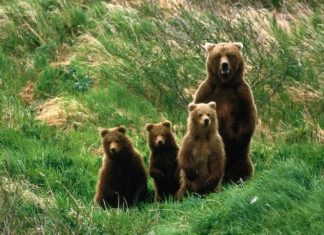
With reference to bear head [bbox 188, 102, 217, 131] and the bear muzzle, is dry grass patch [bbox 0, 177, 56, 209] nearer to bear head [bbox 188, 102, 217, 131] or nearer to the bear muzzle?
the bear muzzle

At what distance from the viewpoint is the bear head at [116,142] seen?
1033 cm

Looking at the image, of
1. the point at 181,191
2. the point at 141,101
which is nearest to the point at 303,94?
the point at 141,101

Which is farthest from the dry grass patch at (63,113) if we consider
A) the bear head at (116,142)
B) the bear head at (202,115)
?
the bear head at (202,115)

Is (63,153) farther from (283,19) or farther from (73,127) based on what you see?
(283,19)

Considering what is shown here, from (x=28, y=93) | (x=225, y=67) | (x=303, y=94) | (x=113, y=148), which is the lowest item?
(x=303, y=94)

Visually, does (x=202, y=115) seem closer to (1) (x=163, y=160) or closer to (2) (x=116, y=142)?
(1) (x=163, y=160)

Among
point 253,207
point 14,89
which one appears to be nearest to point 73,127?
point 14,89

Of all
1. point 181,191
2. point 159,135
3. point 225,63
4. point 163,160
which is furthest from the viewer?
point 163,160

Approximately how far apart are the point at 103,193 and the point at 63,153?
5.01 ft

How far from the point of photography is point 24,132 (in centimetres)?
1228

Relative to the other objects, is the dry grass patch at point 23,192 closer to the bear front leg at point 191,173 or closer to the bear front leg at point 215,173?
the bear front leg at point 191,173

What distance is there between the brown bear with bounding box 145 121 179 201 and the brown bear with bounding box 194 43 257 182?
0.51m

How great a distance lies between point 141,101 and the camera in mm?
13289

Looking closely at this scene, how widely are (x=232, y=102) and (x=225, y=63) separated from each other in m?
0.46
